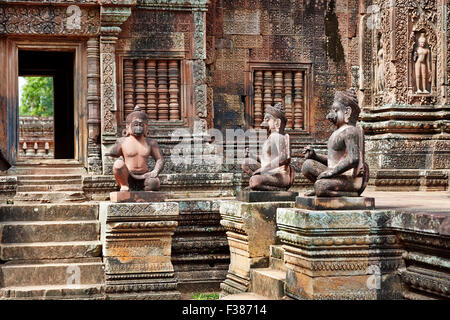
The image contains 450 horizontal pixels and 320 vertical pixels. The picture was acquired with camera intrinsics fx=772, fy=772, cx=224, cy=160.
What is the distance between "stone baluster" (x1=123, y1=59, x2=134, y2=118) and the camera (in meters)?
9.88

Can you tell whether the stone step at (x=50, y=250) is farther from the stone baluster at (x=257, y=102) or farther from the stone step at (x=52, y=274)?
the stone baluster at (x=257, y=102)

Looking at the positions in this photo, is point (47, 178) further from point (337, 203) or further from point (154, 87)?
point (337, 203)

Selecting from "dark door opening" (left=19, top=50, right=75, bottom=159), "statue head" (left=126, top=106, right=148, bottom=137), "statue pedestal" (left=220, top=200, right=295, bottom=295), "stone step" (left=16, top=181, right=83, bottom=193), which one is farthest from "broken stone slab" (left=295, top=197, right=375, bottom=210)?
"dark door opening" (left=19, top=50, right=75, bottom=159)

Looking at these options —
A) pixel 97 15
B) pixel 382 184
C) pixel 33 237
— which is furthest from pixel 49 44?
pixel 382 184

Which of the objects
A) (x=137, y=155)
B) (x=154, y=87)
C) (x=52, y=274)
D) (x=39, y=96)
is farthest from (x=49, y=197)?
(x=39, y=96)

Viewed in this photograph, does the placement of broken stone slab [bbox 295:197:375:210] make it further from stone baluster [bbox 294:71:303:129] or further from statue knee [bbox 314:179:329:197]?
stone baluster [bbox 294:71:303:129]

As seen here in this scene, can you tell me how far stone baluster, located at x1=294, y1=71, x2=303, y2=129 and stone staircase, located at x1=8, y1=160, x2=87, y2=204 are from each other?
10.3ft

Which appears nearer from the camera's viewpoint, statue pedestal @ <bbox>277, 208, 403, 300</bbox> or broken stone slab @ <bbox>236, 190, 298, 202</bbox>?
statue pedestal @ <bbox>277, 208, 403, 300</bbox>

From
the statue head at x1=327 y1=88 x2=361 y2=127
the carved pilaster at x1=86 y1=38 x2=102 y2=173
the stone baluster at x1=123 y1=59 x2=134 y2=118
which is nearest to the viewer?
the statue head at x1=327 y1=88 x2=361 y2=127

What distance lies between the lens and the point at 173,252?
27.3 ft

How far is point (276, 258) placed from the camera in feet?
22.0

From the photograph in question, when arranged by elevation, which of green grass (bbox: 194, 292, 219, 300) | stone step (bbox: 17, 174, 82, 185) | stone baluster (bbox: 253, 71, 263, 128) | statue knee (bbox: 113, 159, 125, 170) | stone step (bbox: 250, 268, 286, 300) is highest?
stone baluster (bbox: 253, 71, 263, 128)

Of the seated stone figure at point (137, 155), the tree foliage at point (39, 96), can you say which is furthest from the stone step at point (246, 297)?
the tree foliage at point (39, 96)

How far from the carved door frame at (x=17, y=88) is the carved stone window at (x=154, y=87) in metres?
0.54
